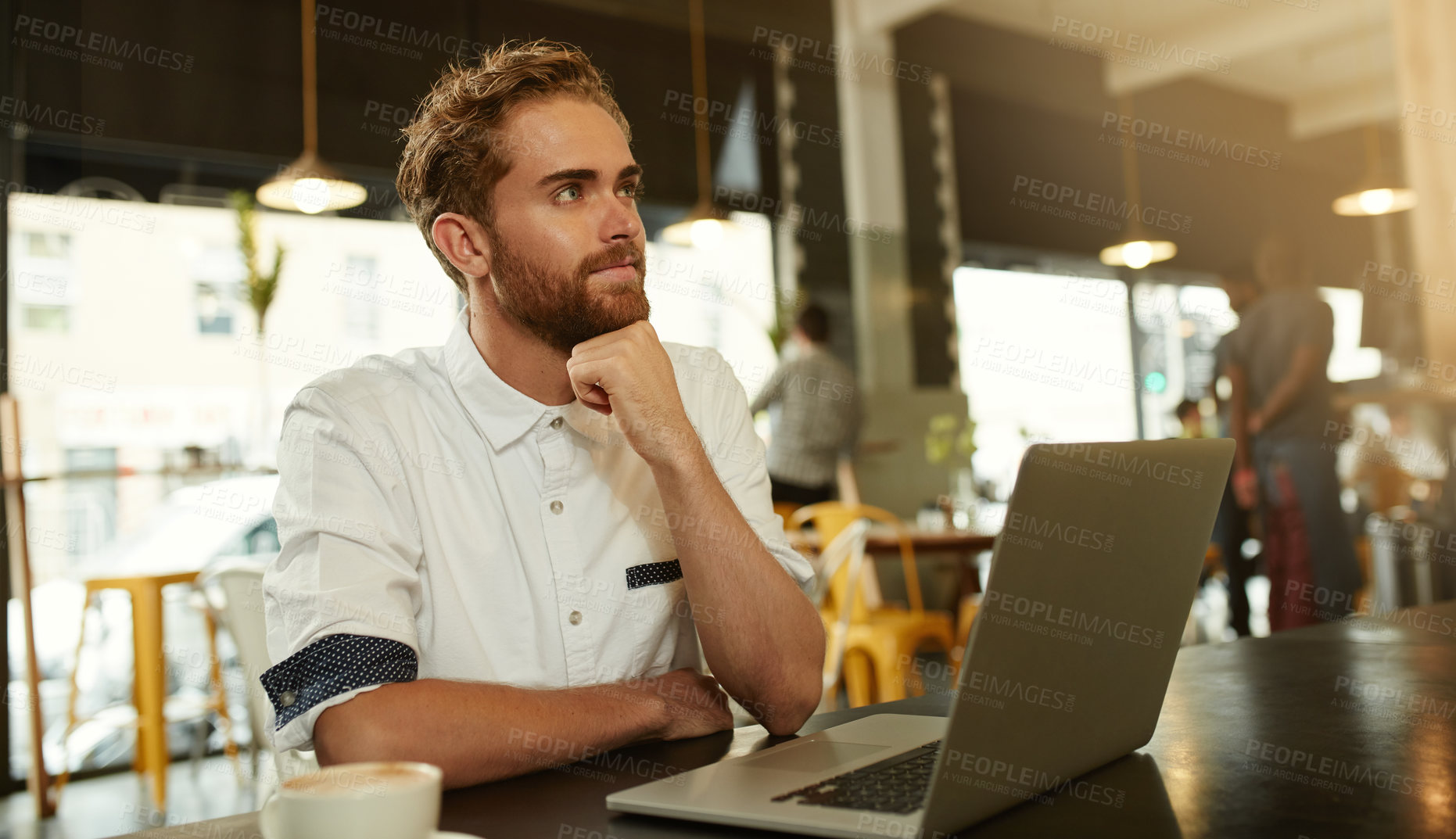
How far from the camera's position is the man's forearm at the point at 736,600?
3.83ft

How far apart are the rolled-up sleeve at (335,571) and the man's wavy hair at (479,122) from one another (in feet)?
1.22

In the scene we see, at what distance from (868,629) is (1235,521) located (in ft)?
6.93

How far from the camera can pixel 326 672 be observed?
38.5 inches

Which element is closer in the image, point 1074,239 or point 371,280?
point 371,280

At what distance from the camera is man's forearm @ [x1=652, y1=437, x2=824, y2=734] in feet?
3.83

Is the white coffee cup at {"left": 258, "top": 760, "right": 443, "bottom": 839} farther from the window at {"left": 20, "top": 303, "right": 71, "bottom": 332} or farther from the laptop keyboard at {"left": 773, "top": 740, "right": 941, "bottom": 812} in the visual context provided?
the window at {"left": 20, "top": 303, "right": 71, "bottom": 332}

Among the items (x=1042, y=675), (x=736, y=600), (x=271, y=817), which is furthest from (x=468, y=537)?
(x=1042, y=675)

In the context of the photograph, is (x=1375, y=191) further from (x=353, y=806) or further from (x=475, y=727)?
(x=353, y=806)

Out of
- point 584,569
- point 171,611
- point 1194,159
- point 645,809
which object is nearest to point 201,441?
point 171,611

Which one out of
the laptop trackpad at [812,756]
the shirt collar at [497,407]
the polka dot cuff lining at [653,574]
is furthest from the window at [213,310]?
the laptop trackpad at [812,756]

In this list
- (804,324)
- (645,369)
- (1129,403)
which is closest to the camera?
(645,369)

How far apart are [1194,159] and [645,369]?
19.0 feet

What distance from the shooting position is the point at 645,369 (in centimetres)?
125

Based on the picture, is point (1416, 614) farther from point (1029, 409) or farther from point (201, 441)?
point (1029, 409)
